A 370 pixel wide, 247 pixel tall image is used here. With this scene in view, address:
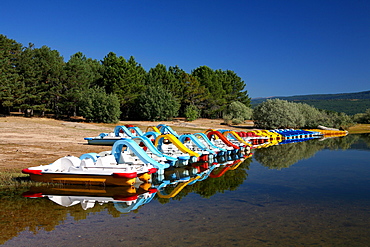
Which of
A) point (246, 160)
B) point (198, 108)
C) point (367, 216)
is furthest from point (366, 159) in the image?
point (198, 108)

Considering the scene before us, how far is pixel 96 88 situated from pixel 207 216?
4988cm

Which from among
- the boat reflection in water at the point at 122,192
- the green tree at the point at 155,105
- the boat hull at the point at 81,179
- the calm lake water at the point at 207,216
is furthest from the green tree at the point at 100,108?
the boat hull at the point at 81,179

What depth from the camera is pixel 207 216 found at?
10719mm

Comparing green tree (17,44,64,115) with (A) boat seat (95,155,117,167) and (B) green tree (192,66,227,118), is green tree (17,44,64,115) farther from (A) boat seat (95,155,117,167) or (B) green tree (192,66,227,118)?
(A) boat seat (95,155,117,167)

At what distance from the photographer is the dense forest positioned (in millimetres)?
48719

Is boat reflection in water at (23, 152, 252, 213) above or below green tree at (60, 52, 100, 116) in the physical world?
below

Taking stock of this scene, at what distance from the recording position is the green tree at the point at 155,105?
58438 mm

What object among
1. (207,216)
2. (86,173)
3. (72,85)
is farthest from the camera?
(72,85)

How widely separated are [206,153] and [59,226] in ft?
44.8

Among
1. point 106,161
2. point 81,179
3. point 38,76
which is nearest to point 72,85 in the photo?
point 38,76

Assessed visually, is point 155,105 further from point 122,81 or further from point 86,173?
point 86,173

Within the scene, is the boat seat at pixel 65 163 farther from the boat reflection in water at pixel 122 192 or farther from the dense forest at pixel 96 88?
the dense forest at pixel 96 88

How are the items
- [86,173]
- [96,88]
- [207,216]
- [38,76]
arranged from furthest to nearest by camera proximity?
[96,88], [38,76], [86,173], [207,216]

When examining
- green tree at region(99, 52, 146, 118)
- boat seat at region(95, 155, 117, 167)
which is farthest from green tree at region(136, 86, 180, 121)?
boat seat at region(95, 155, 117, 167)
